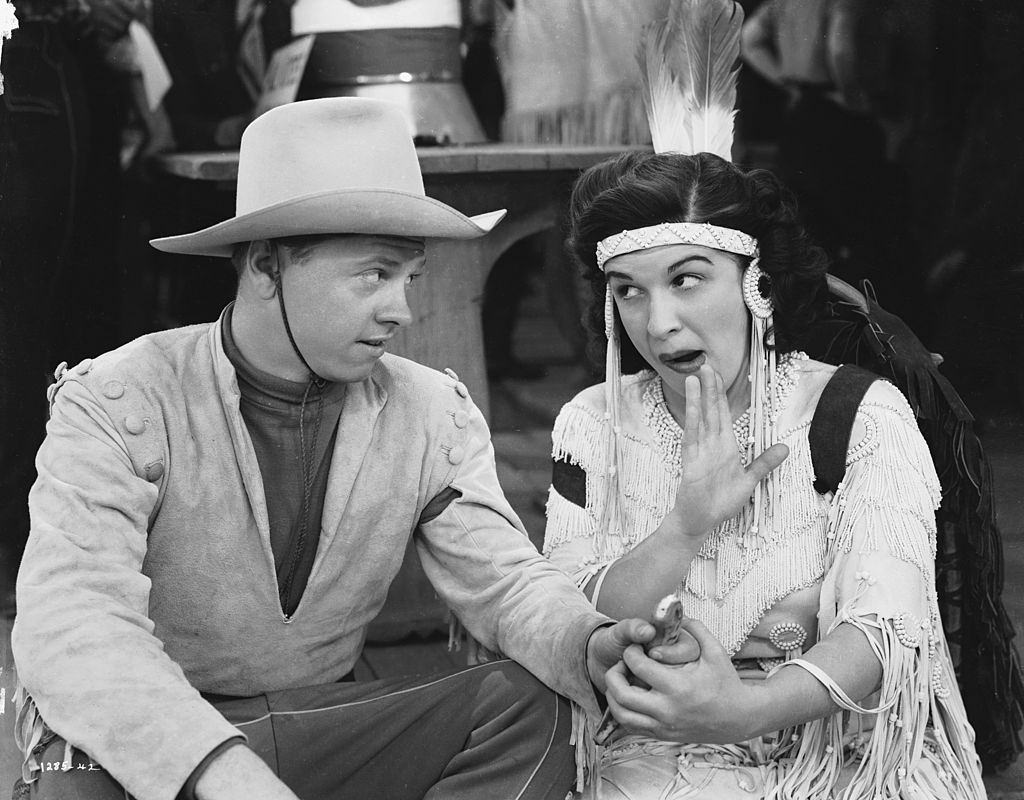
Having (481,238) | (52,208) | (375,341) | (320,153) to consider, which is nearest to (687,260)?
(375,341)

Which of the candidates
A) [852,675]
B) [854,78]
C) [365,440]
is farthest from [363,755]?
[854,78]

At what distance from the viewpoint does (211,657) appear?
2.59m

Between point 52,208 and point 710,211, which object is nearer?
point 710,211

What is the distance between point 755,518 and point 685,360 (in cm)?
37

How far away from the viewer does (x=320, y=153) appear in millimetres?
2545

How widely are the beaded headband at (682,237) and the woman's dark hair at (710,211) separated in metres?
0.02

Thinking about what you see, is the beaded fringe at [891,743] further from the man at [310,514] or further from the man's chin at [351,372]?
the man's chin at [351,372]

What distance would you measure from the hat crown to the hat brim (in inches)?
1.8

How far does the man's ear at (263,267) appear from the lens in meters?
2.58

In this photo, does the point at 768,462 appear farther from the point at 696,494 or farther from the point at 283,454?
the point at 283,454

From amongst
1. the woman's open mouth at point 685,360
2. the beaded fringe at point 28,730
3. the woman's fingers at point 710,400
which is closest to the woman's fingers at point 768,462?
the woman's fingers at point 710,400

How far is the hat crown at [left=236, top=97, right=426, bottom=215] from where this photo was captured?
99.9 inches

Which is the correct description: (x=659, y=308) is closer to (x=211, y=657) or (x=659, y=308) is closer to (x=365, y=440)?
(x=365, y=440)

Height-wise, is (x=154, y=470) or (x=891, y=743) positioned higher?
(x=154, y=470)
